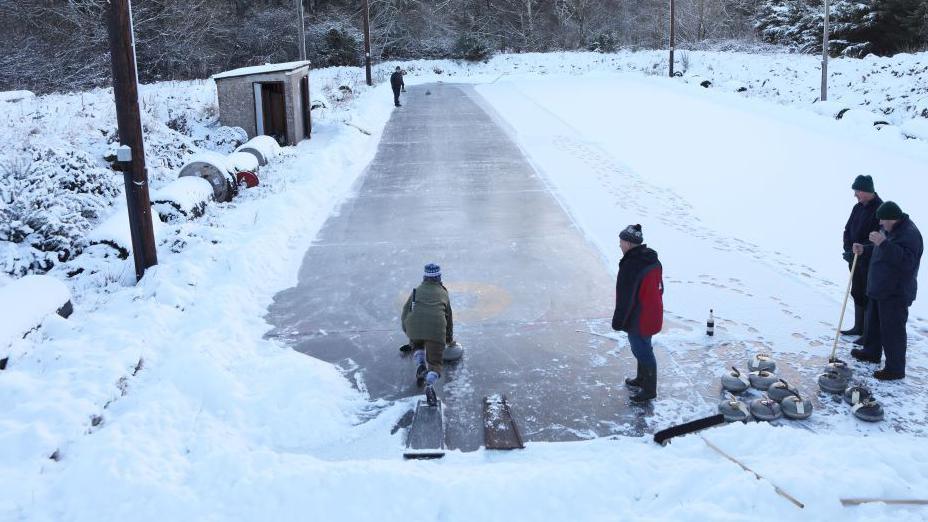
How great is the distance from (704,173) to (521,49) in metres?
49.1

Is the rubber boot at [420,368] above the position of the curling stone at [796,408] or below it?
above

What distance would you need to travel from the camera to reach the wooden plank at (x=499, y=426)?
19.6 feet

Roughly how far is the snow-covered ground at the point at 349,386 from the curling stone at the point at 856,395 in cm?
34

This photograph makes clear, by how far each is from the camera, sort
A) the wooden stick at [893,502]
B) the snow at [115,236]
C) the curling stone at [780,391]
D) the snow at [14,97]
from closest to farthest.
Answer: the wooden stick at [893,502], the curling stone at [780,391], the snow at [115,236], the snow at [14,97]

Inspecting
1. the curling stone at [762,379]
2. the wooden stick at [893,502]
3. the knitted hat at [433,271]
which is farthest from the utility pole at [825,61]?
the wooden stick at [893,502]

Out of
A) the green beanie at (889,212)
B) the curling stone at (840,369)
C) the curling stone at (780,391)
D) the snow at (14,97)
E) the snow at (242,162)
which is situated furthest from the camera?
the snow at (14,97)

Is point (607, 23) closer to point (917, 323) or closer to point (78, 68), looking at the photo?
point (78, 68)

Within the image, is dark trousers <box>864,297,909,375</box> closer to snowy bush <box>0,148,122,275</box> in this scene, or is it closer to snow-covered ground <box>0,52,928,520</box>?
snow-covered ground <box>0,52,928,520</box>

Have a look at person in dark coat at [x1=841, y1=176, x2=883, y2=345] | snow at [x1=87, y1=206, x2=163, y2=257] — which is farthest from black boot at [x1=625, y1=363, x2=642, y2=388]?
snow at [x1=87, y1=206, x2=163, y2=257]

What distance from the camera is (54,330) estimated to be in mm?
7598

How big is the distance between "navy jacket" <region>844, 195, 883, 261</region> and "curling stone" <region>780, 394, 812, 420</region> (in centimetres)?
199

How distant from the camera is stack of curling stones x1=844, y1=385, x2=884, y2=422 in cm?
619

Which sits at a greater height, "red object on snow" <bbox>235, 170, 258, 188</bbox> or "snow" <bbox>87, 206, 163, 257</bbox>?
"red object on snow" <bbox>235, 170, 258, 188</bbox>

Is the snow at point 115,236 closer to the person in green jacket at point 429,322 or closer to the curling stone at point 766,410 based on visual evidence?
the person in green jacket at point 429,322
